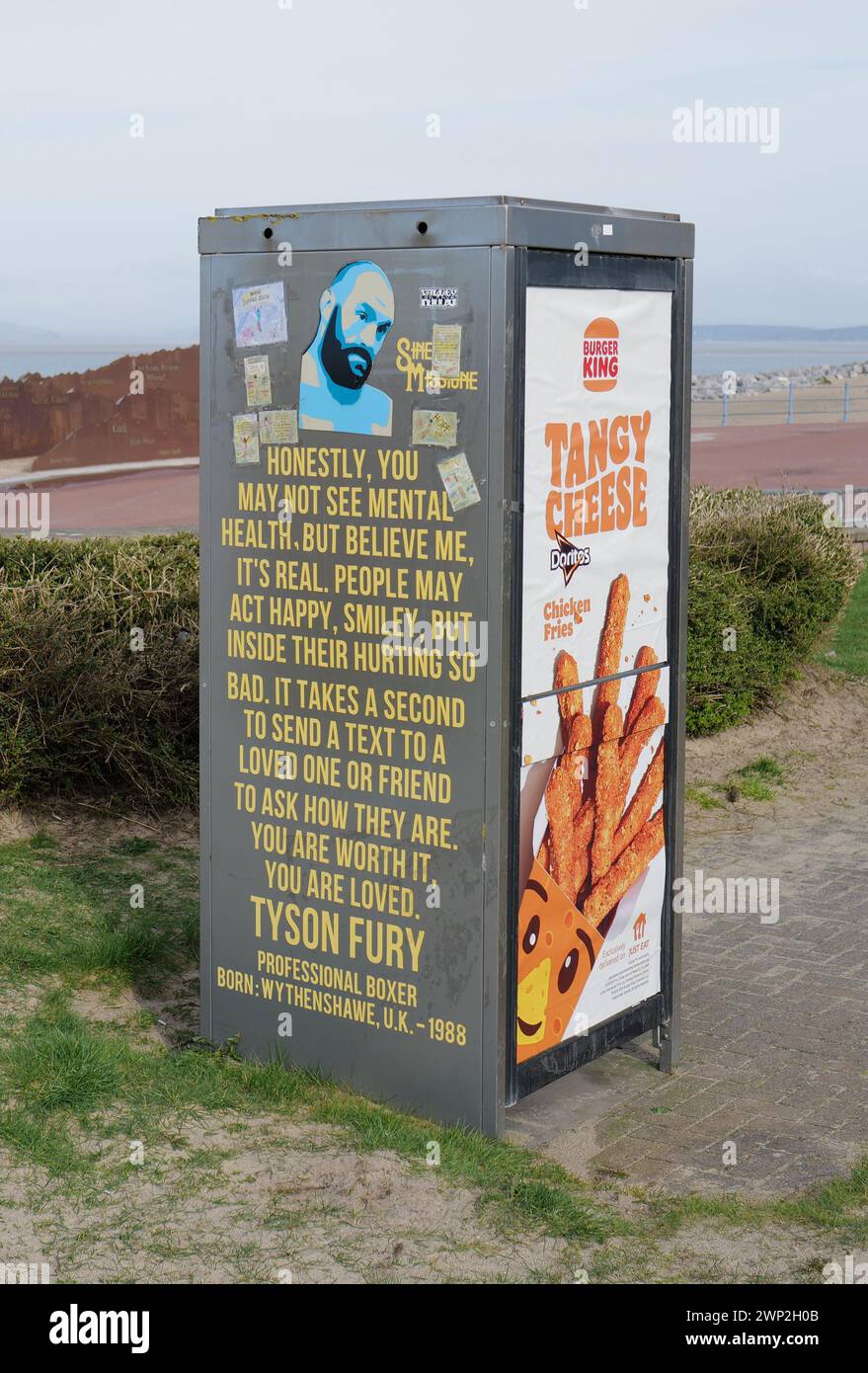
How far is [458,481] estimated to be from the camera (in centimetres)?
443

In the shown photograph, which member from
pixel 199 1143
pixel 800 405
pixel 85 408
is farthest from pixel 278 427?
pixel 800 405

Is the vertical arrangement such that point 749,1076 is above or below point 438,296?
below

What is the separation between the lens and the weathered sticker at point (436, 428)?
443 centimetres

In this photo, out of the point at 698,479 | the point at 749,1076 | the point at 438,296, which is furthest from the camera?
the point at 698,479

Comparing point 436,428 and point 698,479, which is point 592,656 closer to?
point 436,428

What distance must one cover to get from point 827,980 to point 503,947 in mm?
2267

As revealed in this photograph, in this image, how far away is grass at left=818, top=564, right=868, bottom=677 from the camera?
1180 centimetres

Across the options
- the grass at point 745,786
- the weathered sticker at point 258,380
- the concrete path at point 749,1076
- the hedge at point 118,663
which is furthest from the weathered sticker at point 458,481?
the grass at point 745,786

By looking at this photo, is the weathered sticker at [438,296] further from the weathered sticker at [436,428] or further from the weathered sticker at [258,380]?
the weathered sticker at [258,380]

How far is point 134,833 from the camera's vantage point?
A: 789 centimetres

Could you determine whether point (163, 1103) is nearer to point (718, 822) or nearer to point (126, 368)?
point (718, 822)

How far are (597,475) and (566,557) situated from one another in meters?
0.29

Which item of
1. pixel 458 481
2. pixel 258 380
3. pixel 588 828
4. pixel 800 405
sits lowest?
pixel 588 828

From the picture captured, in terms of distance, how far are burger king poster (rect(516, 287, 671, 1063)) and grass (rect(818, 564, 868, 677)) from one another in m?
6.42
